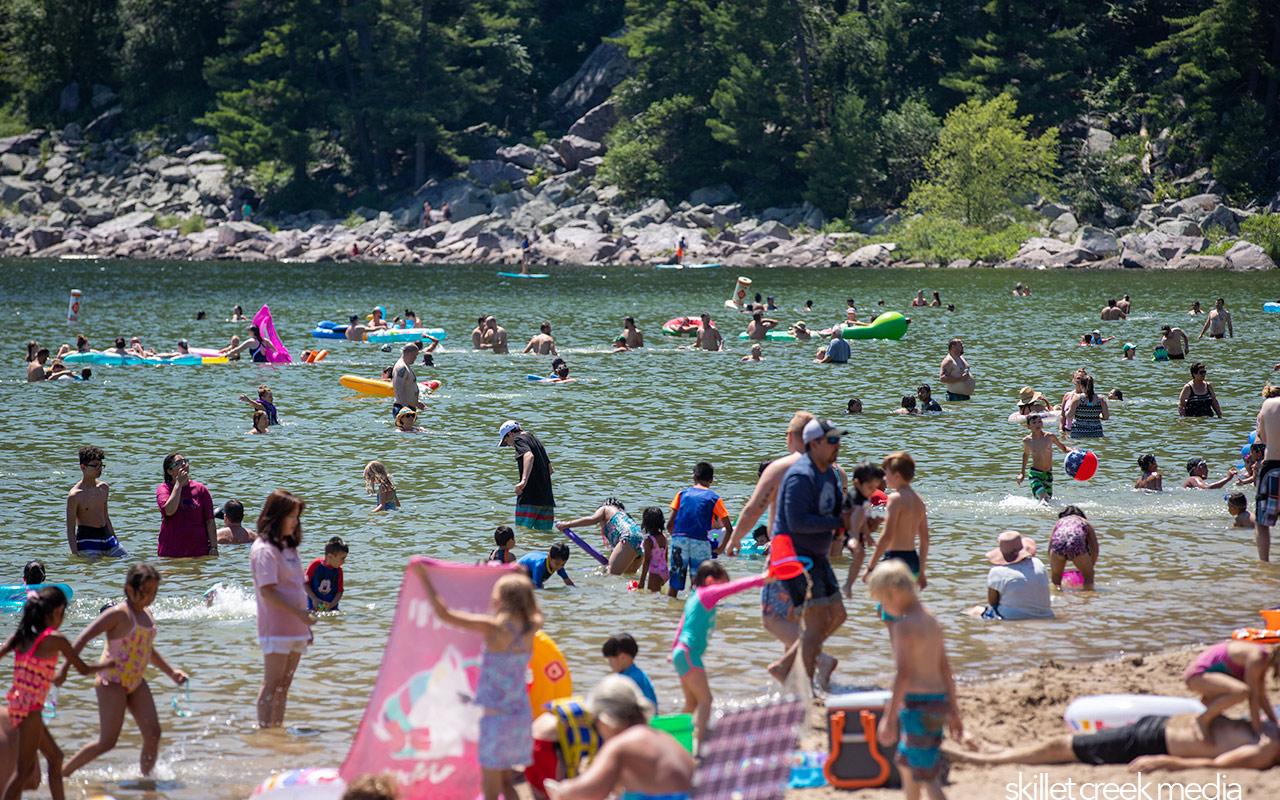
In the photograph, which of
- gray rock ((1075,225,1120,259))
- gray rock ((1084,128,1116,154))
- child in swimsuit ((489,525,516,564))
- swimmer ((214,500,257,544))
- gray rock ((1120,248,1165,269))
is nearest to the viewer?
child in swimsuit ((489,525,516,564))

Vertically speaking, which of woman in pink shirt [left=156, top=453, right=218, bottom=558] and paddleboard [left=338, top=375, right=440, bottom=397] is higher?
paddleboard [left=338, top=375, right=440, bottom=397]

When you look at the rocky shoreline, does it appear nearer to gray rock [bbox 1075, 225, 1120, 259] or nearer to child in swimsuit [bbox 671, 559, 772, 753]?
gray rock [bbox 1075, 225, 1120, 259]

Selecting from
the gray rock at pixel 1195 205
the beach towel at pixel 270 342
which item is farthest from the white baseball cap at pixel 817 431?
the gray rock at pixel 1195 205

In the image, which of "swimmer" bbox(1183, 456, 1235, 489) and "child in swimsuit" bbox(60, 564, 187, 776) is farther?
"swimmer" bbox(1183, 456, 1235, 489)

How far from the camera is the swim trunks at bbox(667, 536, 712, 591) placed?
12500 millimetres

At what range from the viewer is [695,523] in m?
12.4

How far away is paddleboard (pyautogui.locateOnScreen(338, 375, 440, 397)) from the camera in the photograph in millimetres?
29734

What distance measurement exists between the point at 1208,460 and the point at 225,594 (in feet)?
50.4

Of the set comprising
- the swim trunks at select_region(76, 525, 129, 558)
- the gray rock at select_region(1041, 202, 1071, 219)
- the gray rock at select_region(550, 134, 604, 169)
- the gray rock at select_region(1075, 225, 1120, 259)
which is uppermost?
the gray rock at select_region(550, 134, 604, 169)

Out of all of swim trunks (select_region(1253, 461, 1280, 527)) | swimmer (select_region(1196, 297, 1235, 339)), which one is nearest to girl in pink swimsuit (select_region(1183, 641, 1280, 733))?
swim trunks (select_region(1253, 461, 1280, 527))

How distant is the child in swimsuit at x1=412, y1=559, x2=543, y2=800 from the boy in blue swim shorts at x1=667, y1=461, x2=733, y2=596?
5.56m

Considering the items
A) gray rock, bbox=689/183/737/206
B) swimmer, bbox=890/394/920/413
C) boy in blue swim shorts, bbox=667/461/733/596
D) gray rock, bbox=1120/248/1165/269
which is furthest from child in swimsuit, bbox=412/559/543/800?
gray rock, bbox=689/183/737/206

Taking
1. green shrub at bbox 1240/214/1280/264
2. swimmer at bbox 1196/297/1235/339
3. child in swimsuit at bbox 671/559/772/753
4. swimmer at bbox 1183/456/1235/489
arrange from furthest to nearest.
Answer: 1. green shrub at bbox 1240/214/1280/264
2. swimmer at bbox 1196/297/1235/339
3. swimmer at bbox 1183/456/1235/489
4. child in swimsuit at bbox 671/559/772/753

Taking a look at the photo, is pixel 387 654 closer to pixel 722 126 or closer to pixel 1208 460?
pixel 1208 460
